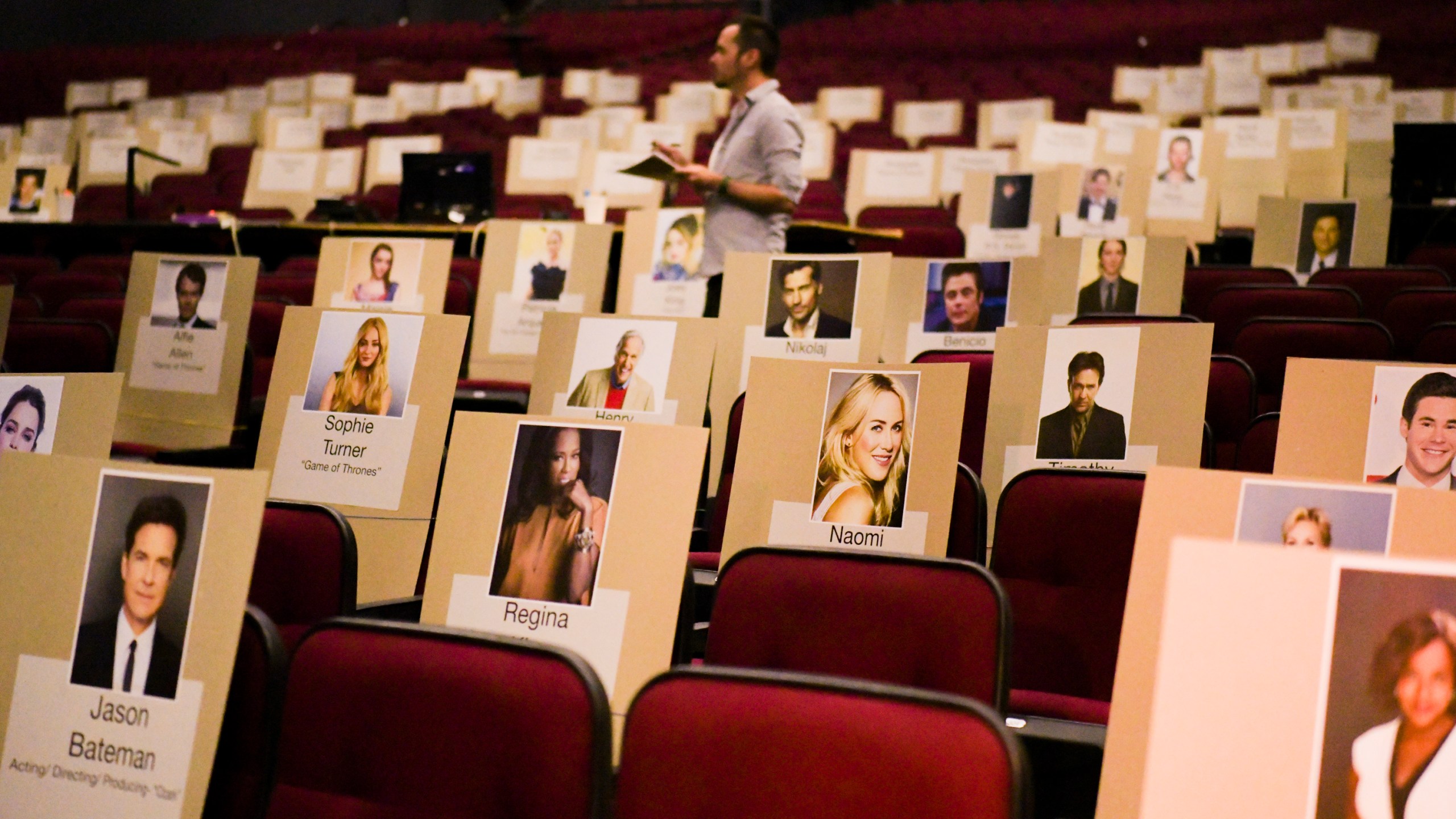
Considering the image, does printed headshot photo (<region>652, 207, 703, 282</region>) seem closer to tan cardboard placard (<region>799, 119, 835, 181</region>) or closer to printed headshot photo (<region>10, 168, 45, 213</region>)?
tan cardboard placard (<region>799, 119, 835, 181</region>)

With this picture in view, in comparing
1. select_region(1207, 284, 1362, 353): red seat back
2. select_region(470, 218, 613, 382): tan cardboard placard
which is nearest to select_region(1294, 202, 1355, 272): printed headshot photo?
select_region(1207, 284, 1362, 353): red seat back

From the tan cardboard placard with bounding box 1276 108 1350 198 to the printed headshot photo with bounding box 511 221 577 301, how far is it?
14.9ft

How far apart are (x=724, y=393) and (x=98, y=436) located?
146 centimetres

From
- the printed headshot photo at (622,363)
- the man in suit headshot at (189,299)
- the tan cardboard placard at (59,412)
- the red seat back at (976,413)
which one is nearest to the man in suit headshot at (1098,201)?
the red seat back at (976,413)

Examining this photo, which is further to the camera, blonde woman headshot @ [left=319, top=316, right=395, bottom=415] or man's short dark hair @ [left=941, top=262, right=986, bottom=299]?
man's short dark hair @ [left=941, top=262, right=986, bottom=299]

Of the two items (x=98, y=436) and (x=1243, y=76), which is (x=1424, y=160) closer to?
(x=1243, y=76)

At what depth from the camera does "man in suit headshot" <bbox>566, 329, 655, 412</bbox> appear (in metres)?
2.71

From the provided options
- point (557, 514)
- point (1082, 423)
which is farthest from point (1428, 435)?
point (557, 514)

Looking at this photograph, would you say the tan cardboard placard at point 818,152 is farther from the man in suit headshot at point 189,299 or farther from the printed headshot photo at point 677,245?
the man in suit headshot at point 189,299

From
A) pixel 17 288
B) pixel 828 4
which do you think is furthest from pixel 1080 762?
pixel 828 4

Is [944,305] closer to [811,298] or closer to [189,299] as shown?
[811,298]

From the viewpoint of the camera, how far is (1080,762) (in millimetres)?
1754

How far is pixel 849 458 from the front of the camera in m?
2.19

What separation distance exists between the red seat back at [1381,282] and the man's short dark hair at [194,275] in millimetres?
3395
